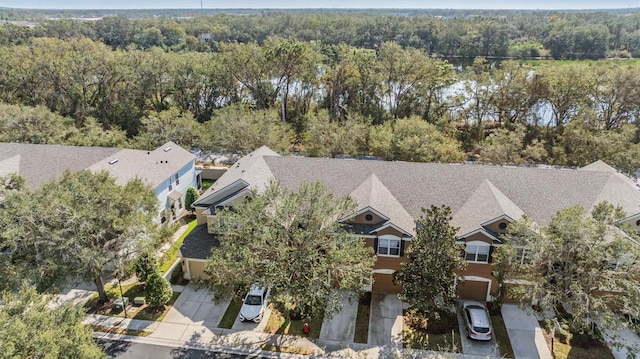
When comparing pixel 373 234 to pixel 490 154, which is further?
pixel 490 154

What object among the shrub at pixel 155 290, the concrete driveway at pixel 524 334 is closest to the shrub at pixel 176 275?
the shrub at pixel 155 290

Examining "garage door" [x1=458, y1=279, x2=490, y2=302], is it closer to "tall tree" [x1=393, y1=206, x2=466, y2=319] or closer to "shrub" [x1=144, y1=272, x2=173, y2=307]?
"tall tree" [x1=393, y1=206, x2=466, y2=319]

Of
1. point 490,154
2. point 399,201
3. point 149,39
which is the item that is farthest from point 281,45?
point 149,39

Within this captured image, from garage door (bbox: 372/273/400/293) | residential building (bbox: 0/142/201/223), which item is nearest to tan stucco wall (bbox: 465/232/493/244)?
garage door (bbox: 372/273/400/293)

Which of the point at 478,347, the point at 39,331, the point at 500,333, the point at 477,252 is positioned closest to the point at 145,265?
the point at 39,331

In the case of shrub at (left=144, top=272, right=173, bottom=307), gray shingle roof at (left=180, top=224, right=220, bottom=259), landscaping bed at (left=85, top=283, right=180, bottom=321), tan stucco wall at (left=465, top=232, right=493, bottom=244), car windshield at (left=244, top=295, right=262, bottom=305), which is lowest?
landscaping bed at (left=85, top=283, right=180, bottom=321)

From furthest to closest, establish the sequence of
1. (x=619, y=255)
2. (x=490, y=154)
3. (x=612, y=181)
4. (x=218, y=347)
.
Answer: (x=490, y=154) < (x=612, y=181) < (x=218, y=347) < (x=619, y=255)

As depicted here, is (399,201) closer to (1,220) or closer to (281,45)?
(1,220)
